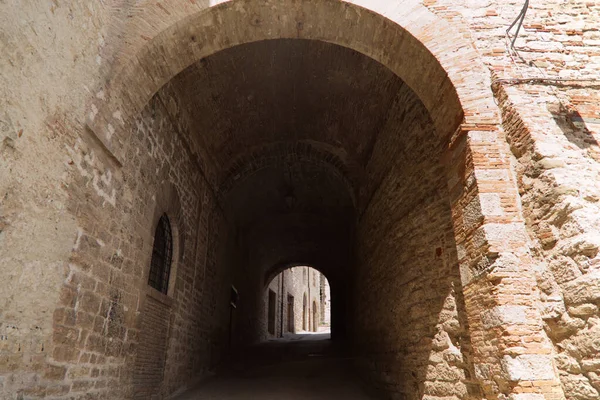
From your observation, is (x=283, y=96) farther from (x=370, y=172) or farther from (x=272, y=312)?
→ (x=272, y=312)

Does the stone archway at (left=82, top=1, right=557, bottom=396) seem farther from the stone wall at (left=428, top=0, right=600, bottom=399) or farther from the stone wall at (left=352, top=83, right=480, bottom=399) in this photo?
the stone wall at (left=352, top=83, right=480, bottom=399)

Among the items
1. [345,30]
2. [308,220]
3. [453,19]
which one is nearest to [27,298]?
[345,30]

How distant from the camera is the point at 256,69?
21.4ft

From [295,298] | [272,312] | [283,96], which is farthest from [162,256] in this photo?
[295,298]

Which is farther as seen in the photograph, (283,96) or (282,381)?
(282,381)

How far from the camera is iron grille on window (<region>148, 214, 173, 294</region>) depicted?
5745mm

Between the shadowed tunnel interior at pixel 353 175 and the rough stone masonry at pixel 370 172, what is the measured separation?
0.04 metres

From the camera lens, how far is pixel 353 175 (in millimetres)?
8320

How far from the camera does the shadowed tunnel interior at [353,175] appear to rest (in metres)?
4.62

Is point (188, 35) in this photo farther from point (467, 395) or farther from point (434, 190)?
point (467, 395)

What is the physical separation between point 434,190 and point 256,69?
3.51 metres

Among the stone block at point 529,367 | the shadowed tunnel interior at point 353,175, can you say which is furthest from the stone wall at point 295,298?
the stone block at point 529,367

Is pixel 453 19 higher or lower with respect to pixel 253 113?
lower

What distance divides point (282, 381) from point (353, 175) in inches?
165
